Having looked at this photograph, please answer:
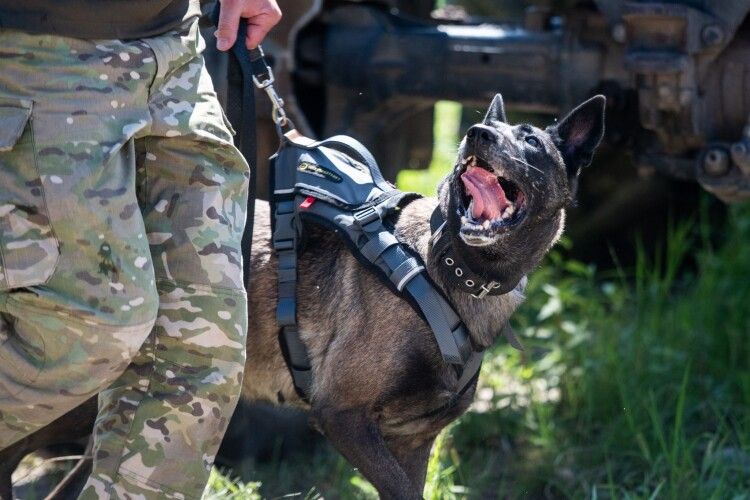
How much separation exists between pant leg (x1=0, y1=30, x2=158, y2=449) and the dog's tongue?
1077 millimetres

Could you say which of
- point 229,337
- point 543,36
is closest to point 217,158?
point 229,337

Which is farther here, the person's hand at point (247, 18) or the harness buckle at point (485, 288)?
the harness buckle at point (485, 288)

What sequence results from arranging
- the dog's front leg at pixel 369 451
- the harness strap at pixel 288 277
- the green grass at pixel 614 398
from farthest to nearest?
the green grass at pixel 614 398, the harness strap at pixel 288 277, the dog's front leg at pixel 369 451

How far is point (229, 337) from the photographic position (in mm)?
2525

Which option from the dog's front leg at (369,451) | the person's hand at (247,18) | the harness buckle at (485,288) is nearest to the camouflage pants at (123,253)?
the person's hand at (247,18)

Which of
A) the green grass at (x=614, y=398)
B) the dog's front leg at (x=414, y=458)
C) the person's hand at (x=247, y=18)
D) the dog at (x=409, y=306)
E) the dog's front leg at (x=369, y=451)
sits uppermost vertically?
the person's hand at (x=247, y=18)

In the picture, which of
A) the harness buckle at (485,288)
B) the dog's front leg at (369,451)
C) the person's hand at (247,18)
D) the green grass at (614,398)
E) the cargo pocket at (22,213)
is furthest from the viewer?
the green grass at (614,398)

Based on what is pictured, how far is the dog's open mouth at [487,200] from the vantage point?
121 inches

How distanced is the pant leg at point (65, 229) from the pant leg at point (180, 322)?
12 cm

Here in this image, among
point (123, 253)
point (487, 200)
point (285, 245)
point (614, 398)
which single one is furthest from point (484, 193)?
point (614, 398)

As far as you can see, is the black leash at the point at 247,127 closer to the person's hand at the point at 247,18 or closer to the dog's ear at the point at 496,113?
the person's hand at the point at 247,18

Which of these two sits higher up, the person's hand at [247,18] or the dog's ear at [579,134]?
the person's hand at [247,18]

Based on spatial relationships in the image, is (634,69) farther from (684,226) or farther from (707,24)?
(684,226)

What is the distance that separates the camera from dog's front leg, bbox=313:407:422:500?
9.97ft
